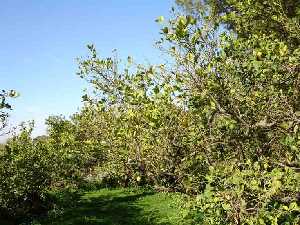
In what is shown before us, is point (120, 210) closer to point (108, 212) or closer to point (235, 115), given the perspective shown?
point (108, 212)

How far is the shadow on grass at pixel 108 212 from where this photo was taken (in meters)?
23.5

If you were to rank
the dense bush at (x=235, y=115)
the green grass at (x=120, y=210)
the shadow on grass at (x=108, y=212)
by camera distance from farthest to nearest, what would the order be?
the shadow on grass at (x=108, y=212)
the green grass at (x=120, y=210)
the dense bush at (x=235, y=115)

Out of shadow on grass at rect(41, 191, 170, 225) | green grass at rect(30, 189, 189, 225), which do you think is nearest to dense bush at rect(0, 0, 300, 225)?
green grass at rect(30, 189, 189, 225)

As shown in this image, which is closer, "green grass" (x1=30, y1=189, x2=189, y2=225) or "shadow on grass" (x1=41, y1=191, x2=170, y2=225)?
"green grass" (x1=30, y1=189, x2=189, y2=225)

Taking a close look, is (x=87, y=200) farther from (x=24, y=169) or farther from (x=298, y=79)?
(x=298, y=79)

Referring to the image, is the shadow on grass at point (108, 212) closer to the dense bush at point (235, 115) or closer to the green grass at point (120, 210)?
the green grass at point (120, 210)

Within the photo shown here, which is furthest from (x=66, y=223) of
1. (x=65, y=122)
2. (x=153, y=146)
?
(x=65, y=122)

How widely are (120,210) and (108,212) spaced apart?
33.8 inches

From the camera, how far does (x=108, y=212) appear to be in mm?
27297

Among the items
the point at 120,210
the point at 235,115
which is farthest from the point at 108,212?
the point at 235,115

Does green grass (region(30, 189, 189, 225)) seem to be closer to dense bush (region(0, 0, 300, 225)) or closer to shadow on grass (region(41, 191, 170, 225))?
shadow on grass (region(41, 191, 170, 225))

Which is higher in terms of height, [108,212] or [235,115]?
[235,115]

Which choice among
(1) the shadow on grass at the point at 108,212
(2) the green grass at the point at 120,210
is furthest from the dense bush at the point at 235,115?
(1) the shadow on grass at the point at 108,212

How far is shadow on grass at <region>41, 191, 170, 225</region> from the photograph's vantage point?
23500 millimetres
